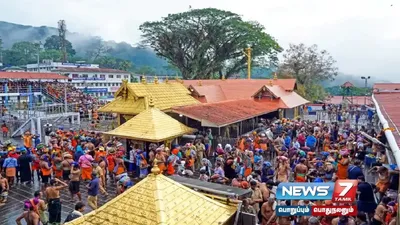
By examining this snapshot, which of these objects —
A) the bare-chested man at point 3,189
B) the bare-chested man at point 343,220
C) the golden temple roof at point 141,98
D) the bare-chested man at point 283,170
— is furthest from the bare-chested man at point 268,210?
the golden temple roof at point 141,98

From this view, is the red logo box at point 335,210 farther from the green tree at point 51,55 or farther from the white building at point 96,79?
the green tree at point 51,55

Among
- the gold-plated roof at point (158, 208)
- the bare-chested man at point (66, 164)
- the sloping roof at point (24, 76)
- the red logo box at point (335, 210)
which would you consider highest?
the sloping roof at point (24, 76)

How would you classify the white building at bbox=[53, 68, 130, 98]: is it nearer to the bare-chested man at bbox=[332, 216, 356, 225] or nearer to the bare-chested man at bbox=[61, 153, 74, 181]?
the bare-chested man at bbox=[61, 153, 74, 181]

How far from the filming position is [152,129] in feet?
49.6

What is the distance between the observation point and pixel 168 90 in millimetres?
20719

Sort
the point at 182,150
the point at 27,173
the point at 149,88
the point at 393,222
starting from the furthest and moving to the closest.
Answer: the point at 149,88 → the point at 182,150 → the point at 27,173 → the point at 393,222

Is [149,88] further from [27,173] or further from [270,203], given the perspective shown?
[270,203]

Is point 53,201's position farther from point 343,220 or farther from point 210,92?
point 210,92

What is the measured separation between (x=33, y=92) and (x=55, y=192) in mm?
30129

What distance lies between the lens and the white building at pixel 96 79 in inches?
2347

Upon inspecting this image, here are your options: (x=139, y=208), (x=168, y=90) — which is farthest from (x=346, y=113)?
(x=139, y=208)

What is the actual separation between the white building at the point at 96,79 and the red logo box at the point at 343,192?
55109 mm

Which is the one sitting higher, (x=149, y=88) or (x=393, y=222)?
(x=149, y=88)

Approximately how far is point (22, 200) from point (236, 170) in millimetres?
6530
